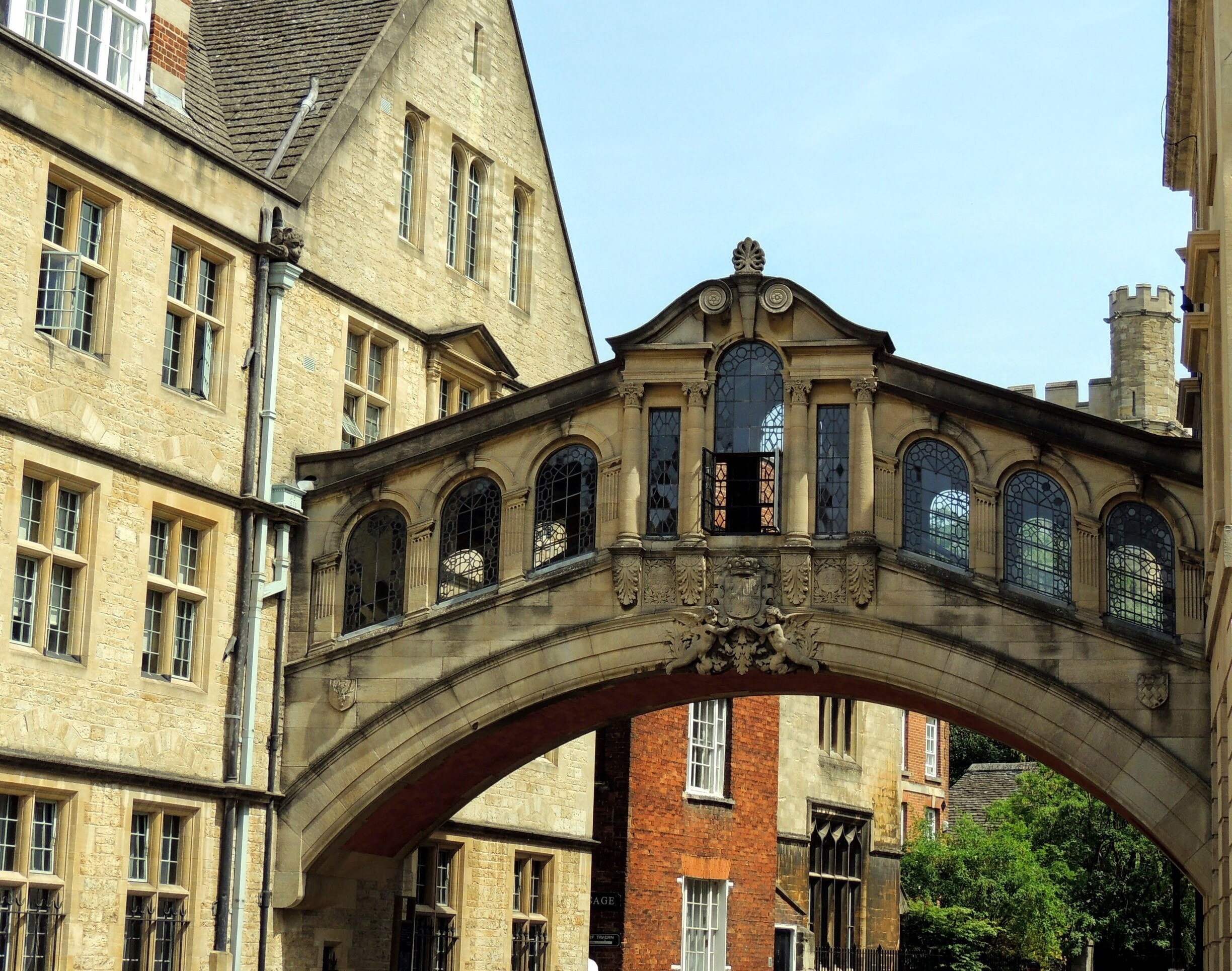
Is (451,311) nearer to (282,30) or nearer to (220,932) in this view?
(282,30)

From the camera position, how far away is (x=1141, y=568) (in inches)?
791

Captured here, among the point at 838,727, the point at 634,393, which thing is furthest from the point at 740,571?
the point at 838,727

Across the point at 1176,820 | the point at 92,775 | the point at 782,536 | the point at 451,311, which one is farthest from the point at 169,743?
the point at 1176,820

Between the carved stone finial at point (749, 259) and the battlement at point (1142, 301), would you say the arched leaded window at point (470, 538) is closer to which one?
the carved stone finial at point (749, 259)

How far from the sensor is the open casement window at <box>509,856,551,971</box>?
27672 mm

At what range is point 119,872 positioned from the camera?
65.1 ft

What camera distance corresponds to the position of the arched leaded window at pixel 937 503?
20859 millimetres

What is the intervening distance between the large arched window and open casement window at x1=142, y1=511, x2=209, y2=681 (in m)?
5.74

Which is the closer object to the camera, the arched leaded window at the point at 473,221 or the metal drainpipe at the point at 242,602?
the metal drainpipe at the point at 242,602

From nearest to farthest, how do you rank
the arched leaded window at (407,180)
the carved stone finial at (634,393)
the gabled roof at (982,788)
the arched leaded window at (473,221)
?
1. the carved stone finial at (634,393)
2. the arched leaded window at (407,180)
3. the arched leaded window at (473,221)
4. the gabled roof at (982,788)

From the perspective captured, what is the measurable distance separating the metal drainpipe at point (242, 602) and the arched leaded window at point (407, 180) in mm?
3648

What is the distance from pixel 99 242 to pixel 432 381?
22.3ft

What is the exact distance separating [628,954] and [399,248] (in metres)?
12.8

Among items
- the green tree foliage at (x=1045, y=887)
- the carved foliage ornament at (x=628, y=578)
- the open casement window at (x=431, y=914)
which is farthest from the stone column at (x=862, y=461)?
the green tree foliage at (x=1045, y=887)
